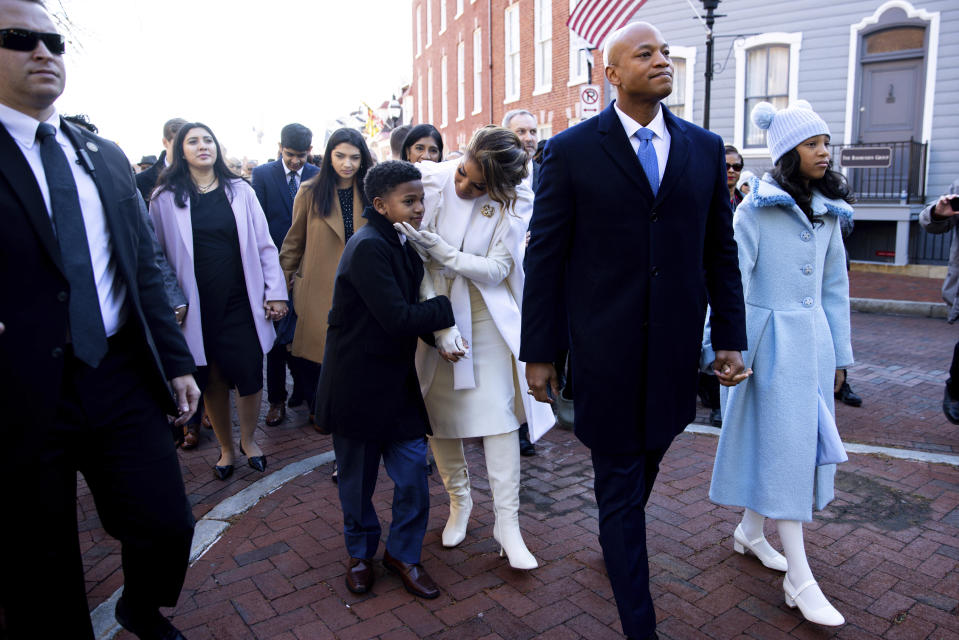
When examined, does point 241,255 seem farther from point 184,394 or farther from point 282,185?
point 184,394

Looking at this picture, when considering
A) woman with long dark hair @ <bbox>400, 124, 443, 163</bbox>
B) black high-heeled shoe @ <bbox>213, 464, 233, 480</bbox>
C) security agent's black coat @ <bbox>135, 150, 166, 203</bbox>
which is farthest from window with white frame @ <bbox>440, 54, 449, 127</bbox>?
black high-heeled shoe @ <bbox>213, 464, 233, 480</bbox>

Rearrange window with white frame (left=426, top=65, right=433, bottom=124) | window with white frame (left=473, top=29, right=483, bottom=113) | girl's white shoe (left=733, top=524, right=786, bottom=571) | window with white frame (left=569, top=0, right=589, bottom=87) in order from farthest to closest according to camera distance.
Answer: window with white frame (left=426, top=65, right=433, bottom=124) → window with white frame (left=473, top=29, right=483, bottom=113) → window with white frame (left=569, top=0, right=589, bottom=87) → girl's white shoe (left=733, top=524, right=786, bottom=571)

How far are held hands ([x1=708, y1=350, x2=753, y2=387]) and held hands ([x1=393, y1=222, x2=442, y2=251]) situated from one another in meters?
1.33

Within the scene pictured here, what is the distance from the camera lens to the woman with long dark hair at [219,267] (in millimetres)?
4559

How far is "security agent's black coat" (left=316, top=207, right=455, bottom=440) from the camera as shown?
3146mm

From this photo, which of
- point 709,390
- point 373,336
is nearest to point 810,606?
point 373,336

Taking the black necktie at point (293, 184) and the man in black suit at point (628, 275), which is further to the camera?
the black necktie at point (293, 184)

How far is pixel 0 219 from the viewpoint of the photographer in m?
2.09

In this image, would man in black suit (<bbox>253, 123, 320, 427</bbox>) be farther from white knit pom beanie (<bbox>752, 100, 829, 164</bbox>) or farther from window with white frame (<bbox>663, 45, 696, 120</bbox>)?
window with white frame (<bbox>663, 45, 696, 120</bbox>)


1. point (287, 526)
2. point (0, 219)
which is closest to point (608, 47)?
point (0, 219)

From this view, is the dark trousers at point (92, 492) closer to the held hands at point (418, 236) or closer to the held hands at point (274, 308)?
the held hands at point (418, 236)

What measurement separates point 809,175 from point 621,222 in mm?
1169

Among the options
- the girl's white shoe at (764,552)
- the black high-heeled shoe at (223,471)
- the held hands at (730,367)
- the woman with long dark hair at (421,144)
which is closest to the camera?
the held hands at (730,367)

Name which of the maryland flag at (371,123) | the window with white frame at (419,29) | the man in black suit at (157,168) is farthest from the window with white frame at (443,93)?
the man in black suit at (157,168)
